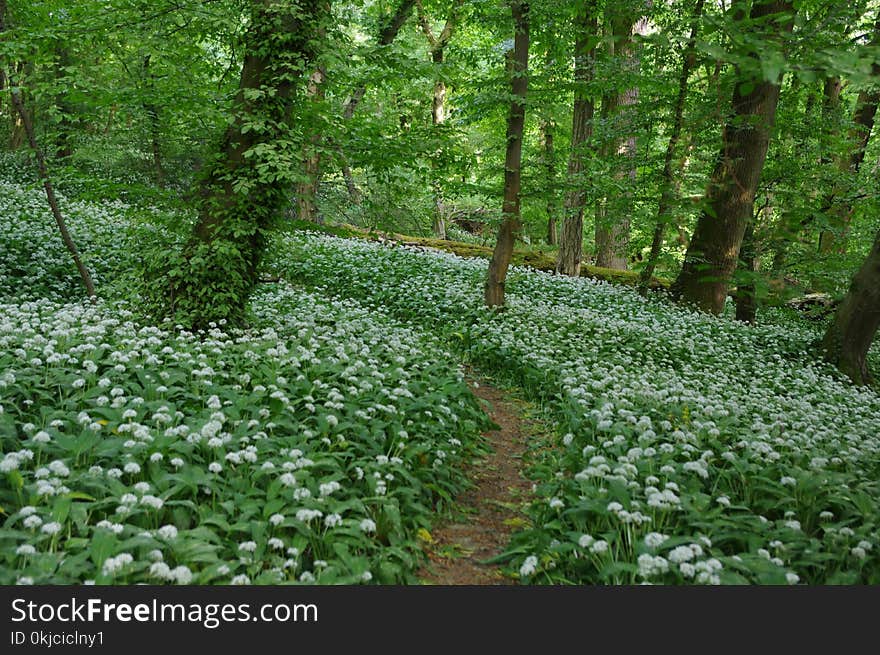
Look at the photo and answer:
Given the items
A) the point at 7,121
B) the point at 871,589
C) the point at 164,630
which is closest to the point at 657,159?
the point at 871,589

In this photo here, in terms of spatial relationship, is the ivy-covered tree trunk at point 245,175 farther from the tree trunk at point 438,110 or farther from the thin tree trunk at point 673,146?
the tree trunk at point 438,110

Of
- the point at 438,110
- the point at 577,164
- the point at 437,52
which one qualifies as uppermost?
the point at 437,52

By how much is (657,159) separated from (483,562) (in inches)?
366

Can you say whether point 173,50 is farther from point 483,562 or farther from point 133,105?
point 483,562

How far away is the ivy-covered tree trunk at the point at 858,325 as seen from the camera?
1016 cm

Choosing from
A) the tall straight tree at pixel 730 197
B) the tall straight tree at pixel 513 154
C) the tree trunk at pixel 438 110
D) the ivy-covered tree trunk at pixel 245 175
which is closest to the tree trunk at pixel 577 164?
the tall straight tree at pixel 513 154

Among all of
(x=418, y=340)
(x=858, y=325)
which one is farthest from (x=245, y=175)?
(x=858, y=325)

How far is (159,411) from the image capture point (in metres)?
4.88

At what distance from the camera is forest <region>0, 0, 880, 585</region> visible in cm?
387

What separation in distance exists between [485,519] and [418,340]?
4407 mm

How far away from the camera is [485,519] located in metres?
5.09

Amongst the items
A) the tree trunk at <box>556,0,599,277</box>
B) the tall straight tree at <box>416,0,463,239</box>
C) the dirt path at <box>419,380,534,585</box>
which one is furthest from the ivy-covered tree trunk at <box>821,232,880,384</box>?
the tall straight tree at <box>416,0,463,239</box>

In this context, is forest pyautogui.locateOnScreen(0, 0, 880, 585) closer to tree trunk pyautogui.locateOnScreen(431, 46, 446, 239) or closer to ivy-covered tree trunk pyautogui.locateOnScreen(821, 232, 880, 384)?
ivy-covered tree trunk pyautogui.locateOnScreen(821, 232, 880, 384)

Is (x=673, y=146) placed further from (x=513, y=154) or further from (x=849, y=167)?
(x=849, y=167)
